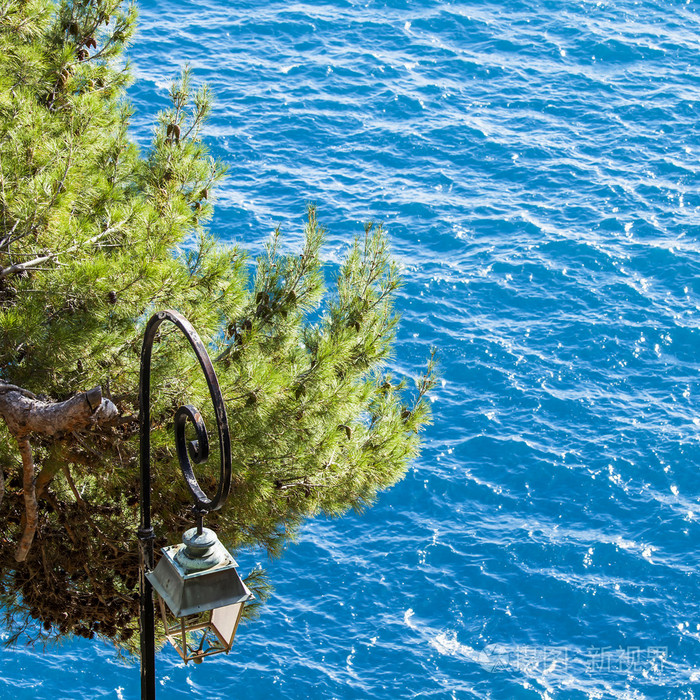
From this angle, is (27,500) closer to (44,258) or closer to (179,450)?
(44,258)

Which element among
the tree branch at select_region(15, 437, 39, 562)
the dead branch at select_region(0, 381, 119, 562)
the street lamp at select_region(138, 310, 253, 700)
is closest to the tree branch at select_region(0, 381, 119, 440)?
the dead branch at select_region(0, 381, 119, 562)

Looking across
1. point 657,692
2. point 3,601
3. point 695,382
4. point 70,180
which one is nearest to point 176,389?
point 70,180

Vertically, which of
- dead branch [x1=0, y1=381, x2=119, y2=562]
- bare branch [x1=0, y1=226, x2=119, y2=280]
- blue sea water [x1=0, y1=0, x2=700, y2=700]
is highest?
bare branch [x1=0, y1=226, x2=119, y2=280]

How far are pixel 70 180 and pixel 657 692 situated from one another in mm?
10011

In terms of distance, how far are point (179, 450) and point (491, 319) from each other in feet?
49.1

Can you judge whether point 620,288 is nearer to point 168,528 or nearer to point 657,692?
point 657,692

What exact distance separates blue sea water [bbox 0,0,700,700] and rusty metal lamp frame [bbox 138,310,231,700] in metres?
8.61

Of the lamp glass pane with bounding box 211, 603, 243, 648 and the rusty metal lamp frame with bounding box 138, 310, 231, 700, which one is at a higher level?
the rusty metal lamp frame with bounding box 138, 310, 231, 700

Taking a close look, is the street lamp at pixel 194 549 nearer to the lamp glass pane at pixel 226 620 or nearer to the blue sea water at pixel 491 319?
the lamp glass pane at pixel 226 620

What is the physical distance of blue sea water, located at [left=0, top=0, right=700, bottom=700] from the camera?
13.0 metres

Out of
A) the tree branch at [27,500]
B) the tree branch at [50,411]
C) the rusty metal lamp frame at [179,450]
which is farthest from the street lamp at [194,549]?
the tree branch at [27,500]

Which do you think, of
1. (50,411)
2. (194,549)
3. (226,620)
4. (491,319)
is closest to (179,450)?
(194,549)

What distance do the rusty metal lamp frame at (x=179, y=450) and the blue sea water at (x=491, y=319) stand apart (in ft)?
28.2

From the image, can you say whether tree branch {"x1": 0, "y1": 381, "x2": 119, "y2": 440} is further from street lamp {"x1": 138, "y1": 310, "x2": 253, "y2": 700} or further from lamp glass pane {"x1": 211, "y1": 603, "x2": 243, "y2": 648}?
lamp glass pane {"x1": 211, "y1": 603, "x2": 243, "y2": 648}
